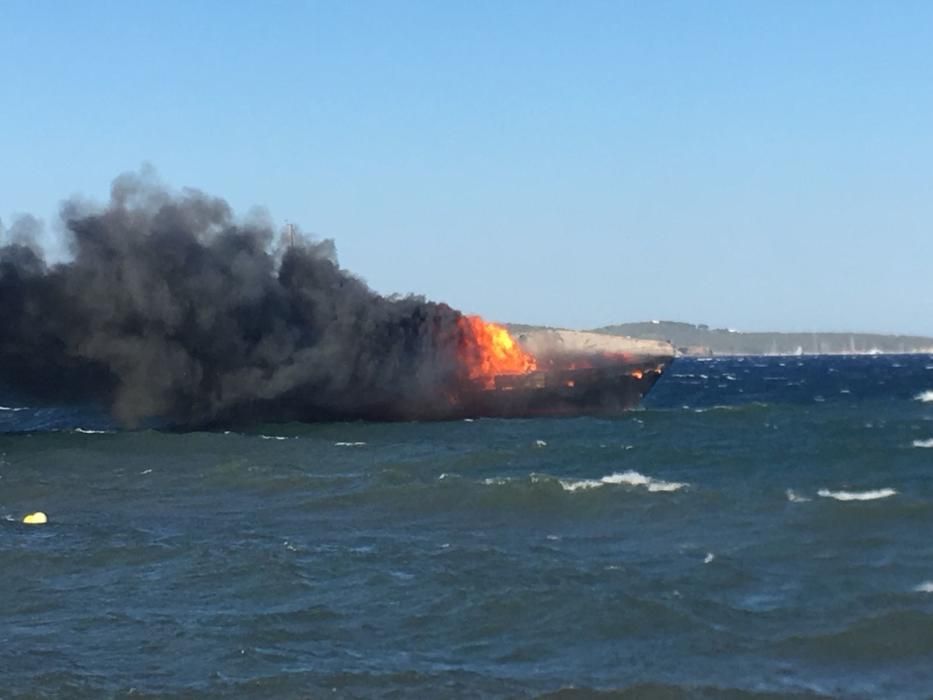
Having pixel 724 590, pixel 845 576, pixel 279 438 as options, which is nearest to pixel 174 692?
pixel 724 590

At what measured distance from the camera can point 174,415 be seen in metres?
65.8

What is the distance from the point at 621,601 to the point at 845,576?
14.7 feet

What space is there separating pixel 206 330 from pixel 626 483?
1399 inches

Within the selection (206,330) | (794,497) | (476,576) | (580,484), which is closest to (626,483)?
(580,484)

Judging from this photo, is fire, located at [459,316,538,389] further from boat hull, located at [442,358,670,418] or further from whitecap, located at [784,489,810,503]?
whitecap, located at [784,489,810,503]

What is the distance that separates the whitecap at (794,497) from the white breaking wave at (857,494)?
1.78 ft

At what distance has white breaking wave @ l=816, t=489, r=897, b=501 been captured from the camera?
96.2 feet

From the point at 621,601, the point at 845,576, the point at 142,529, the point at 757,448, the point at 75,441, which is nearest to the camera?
the point at 621,601

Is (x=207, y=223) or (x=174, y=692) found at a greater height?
(x=207, y=223)

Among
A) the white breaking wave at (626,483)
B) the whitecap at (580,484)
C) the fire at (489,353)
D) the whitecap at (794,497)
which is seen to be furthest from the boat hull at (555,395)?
the whitecap at (794,497)

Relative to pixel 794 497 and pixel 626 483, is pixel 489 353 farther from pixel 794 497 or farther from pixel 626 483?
pixel 794 497

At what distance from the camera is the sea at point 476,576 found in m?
15.1

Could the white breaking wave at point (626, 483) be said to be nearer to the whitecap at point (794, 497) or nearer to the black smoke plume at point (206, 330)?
the whitecap at point (794, 497)

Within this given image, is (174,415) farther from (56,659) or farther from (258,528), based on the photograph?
(56,659)
